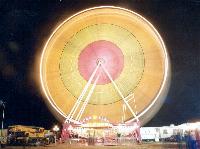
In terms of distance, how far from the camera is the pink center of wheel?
23.8 m

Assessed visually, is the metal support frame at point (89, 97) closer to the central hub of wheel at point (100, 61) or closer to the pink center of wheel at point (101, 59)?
the central hub of wheel at point (100, 61)

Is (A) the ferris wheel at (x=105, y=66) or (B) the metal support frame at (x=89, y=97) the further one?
(B) the metal support frame at (x=89, y=97)

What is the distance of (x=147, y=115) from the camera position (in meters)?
23.2

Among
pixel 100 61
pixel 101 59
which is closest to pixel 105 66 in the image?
pixel 100 61

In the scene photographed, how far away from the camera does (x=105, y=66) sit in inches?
993

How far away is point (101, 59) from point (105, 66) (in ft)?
3.08

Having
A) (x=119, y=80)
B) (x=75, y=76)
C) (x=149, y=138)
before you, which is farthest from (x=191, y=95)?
(x=75, y=76)

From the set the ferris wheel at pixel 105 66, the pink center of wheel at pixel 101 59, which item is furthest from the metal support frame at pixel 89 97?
the pink center of wheel at pixel 101 59

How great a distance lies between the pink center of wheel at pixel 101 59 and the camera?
23.8 m

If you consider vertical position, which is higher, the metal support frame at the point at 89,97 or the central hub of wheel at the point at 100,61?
the central hub of wheel at the point at 100,61

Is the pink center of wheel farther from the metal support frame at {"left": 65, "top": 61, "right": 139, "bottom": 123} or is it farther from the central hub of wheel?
the metal support frame at {"left": 65, "top": 61, "right": 139, "bottom": 123}

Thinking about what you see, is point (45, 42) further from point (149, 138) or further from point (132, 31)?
point (149, 138)

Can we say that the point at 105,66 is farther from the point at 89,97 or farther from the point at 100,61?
the point at 89,97

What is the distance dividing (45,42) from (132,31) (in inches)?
236
